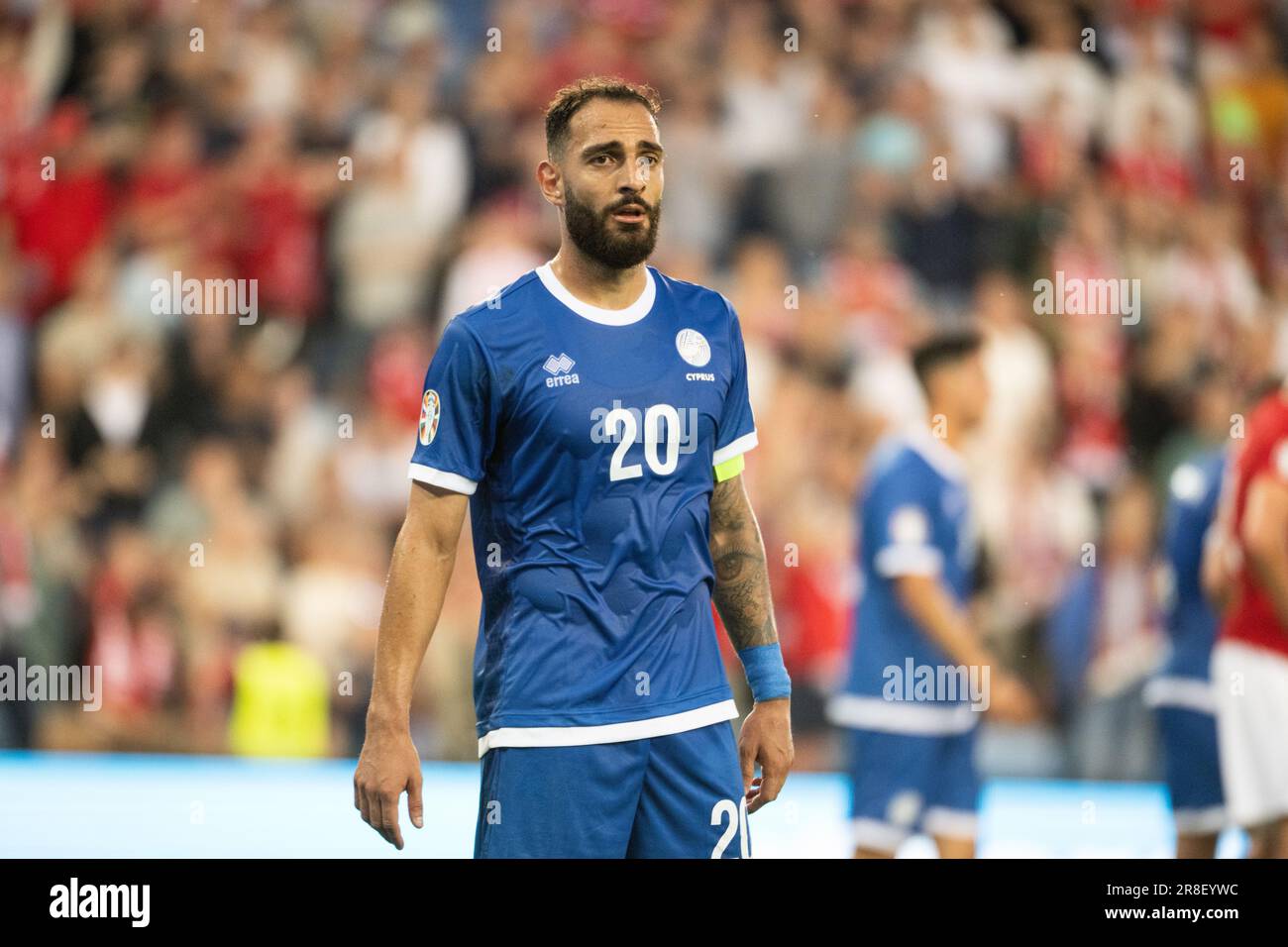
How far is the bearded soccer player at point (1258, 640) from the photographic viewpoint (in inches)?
231

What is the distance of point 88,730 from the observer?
9.09 meters

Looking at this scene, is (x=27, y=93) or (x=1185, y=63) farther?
(x=1185, y=63)

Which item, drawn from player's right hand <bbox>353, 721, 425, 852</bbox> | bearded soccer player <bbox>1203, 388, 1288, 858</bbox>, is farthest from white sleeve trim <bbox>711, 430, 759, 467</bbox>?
bearded soccer player <bbox>1203, 388, 1288, 858</bbox>

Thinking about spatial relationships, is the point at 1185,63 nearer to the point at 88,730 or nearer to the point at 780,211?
the point at 780,211

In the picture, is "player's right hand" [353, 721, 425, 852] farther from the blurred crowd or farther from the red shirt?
the blurred crowd

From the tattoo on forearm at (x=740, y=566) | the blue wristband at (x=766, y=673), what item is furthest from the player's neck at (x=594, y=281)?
the blue wristband at (x=766, y=673)

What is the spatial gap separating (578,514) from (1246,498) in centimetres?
305

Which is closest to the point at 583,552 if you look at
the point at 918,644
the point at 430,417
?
the point at 430,417

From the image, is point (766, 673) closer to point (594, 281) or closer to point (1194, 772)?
point (594, 281)

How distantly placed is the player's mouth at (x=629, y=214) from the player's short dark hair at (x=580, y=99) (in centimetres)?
23

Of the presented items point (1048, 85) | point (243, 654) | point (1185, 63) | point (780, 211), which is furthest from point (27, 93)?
point (1185, 63)

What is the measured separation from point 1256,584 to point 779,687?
8.45 ft

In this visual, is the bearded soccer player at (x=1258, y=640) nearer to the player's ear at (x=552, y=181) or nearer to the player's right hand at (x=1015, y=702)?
the player's right hand at (x=1015, y=702)
